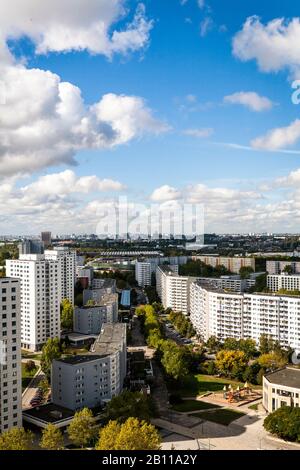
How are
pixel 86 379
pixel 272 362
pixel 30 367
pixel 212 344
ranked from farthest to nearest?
pixel 212 344 < pixel 30 367 < pixel 272 362 < pixel 86 379

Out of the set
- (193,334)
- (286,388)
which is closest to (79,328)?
(193,334)

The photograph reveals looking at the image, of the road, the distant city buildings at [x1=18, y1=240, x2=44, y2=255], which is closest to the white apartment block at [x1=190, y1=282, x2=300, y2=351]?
the road

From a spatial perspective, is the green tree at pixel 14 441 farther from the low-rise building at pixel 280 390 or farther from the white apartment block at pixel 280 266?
the white apartment block at pixel 280 266

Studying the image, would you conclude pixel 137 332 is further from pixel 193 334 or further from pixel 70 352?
pixel 70 352

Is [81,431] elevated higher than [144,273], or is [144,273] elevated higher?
[144,273]

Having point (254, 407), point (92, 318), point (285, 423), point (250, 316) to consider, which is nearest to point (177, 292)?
point (92, 318)

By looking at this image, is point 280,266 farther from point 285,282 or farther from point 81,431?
point 81,431

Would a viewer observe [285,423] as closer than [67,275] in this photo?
Yes
